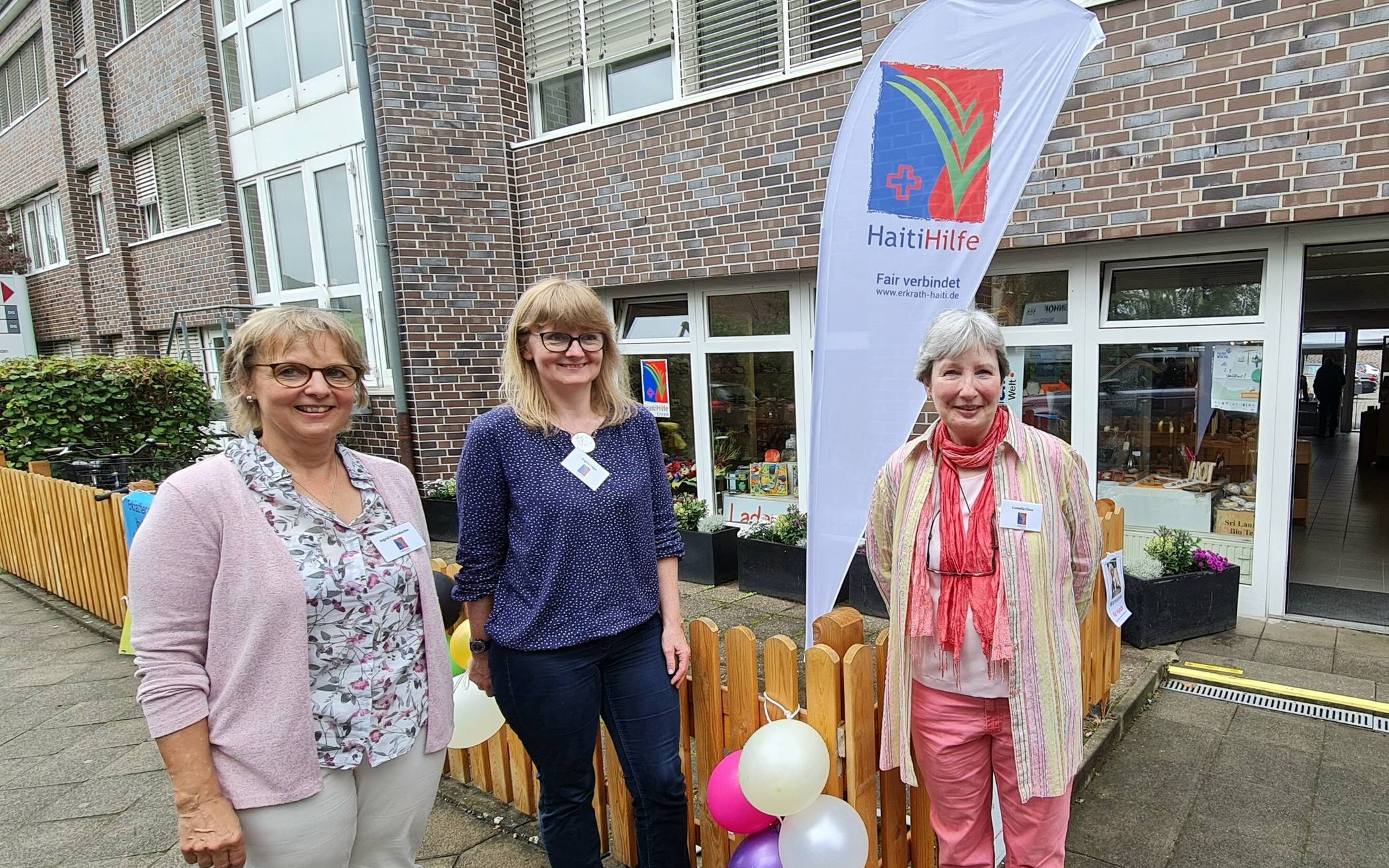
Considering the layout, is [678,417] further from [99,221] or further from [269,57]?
[99,221]

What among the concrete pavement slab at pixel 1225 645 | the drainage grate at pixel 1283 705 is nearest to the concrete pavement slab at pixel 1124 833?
the drainage grate at pixel 1283 705

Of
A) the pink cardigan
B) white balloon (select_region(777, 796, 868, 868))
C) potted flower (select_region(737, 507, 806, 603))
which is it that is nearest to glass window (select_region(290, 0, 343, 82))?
potted flower (select_region(737, 507, 806, 603))

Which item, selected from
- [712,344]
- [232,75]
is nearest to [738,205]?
[712,344]

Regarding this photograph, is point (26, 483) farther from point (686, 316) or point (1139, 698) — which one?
point (1139, 698)

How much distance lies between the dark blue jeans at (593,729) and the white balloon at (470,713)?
52 cm

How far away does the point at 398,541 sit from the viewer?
1.81 m

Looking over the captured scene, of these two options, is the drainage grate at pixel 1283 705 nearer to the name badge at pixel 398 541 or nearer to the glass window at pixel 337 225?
the name badge at pixel 398 541

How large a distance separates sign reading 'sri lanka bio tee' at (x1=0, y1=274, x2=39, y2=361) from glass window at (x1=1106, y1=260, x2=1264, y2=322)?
1717 centimetres

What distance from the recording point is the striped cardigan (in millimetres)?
1843

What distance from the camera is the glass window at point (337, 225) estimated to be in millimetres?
8258

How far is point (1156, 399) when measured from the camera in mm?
5164

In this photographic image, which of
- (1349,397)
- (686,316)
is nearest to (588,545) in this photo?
(686,316)

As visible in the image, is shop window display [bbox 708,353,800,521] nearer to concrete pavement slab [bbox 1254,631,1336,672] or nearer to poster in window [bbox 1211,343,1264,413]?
poster in window [bbox 1211,343,1264,413]

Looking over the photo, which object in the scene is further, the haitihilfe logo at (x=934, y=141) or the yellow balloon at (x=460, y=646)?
the haitihilfe logo at (x=934, y=141)
